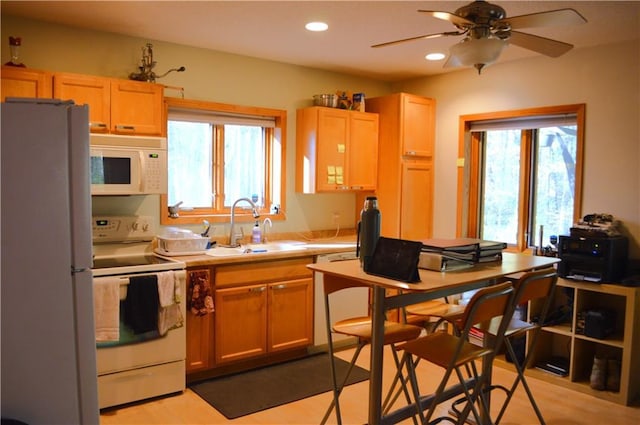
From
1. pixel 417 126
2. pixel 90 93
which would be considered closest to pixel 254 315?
pixel 90 93

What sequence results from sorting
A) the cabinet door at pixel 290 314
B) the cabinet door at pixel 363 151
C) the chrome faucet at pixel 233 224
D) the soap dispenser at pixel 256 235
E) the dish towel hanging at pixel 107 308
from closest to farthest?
the dish towel hanging at pixel 107 308, the cabinet door at pixel 290 314, the chrome faucet at pixel 233 224, the soap dispenser at pixel 256 235, the cabinet door at pixel 363 151

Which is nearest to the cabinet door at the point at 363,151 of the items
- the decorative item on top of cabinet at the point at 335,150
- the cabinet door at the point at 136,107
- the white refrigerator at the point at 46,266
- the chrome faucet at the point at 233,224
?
the decorative item on top of cabinet at the point at 335,150

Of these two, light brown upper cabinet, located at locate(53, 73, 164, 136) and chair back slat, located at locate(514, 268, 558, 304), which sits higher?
light brown upper cabinet, located at locate(53, 73, 164, 136)

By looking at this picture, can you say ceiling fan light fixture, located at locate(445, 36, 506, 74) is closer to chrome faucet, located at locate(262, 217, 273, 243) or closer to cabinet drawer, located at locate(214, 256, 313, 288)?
cabinet drawer, located at locate(214, 256, 313, 288)

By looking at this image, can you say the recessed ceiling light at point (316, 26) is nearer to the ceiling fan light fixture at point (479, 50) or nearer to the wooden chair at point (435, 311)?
the ceiling fan light fixture at point (479, 50)

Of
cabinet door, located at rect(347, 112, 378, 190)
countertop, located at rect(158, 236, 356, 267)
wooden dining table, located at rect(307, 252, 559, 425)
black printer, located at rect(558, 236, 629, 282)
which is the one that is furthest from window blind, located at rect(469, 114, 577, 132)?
wooden dining table, located at rect(307, 252, 559, 425)

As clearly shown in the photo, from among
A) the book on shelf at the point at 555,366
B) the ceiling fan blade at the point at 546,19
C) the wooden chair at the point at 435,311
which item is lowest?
the book on shelf at the point at 555,366

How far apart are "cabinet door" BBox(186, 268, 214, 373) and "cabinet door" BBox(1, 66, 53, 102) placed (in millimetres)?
1430

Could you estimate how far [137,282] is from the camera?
319 centimetres

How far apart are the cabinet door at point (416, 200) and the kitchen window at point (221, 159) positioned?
1130mm

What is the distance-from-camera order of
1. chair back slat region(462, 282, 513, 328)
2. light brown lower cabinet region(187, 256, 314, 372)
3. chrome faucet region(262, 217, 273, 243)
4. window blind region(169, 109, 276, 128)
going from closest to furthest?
chair back slat region(462, 282, 513, 328), light brown lower cabinet region(187, 256, 314, 372), window blind region(169, 109, 276, 128), chrome faucet region(262, 217, 273, 243)

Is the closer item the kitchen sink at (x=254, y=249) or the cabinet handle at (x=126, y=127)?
the cabinet handle at (x=126, y=127)

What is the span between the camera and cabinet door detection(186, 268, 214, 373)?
11.5ft

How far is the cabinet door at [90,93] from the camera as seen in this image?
325 cm
